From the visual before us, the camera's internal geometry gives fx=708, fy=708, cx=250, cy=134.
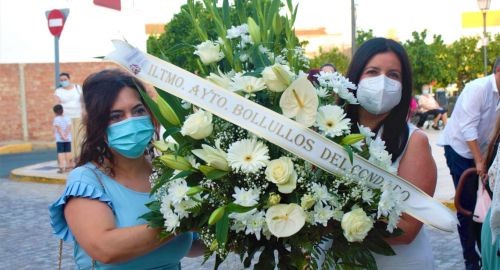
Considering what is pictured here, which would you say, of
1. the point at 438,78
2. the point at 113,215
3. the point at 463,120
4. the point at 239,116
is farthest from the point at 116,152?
the point at 438,78

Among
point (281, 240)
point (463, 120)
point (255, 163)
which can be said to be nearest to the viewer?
point (255, 163)

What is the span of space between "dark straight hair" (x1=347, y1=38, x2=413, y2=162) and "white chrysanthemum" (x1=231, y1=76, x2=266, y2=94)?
68cm

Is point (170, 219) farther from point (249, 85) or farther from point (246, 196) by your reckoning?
point (249, 85)

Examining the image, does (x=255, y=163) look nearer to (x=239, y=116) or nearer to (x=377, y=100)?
(x=239, y=116)

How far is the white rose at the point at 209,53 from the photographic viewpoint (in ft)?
7.01

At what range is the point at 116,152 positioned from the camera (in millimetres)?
2516

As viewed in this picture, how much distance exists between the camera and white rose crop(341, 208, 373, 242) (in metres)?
1.95

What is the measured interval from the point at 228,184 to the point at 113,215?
540 millimetres

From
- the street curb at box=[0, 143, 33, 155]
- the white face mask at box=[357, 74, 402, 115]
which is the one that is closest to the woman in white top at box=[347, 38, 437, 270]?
the white face mask at box=[357, 74, 402, 115]

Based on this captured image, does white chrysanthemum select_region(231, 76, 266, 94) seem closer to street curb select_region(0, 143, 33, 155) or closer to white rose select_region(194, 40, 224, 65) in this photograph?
white rose select_region(194, 40, 224, 65)

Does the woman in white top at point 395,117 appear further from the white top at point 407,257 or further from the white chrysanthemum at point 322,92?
the white chrysanthemum at point 322,92

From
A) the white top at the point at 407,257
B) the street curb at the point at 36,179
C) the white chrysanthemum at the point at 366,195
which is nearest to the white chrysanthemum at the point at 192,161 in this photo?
the white chrysanthemum at the point at 366,195

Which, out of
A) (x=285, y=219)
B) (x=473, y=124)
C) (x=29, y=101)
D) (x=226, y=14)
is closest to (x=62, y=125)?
(x=473, y=124)

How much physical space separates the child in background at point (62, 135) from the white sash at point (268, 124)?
1133 cm
